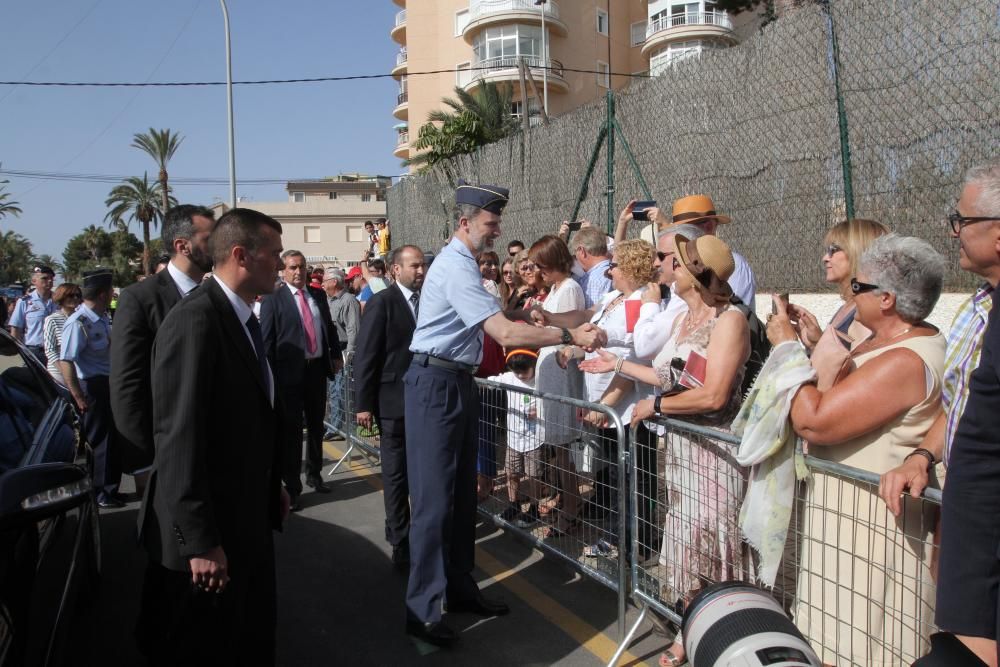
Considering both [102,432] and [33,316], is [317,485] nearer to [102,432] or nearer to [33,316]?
[102,432]

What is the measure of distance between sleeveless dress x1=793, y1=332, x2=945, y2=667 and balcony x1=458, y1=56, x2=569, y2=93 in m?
39.7

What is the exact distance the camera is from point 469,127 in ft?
89.5

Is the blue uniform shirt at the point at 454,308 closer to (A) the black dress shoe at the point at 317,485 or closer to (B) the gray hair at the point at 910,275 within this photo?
(B) the gray hair at the point at 910,275

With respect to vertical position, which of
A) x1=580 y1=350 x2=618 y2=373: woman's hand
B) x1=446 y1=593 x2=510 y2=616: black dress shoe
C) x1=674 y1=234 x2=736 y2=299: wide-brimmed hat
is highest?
x1=674 y1=234 x2=736 y2=299: wide-brimmed hat

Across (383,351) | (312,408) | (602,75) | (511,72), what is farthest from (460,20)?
(383,351)

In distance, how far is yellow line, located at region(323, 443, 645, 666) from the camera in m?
3.68

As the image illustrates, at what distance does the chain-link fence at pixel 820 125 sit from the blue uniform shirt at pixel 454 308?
370 cm

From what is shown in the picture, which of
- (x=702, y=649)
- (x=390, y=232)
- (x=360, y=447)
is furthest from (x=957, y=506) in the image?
(x=390, y=232)

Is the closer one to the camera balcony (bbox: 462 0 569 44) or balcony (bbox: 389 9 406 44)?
balcony (bbox: 462 0 569 44)

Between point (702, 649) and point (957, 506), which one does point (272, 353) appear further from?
point (957, 506)

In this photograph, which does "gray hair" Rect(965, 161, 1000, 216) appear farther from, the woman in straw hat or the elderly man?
the woman in straw hat

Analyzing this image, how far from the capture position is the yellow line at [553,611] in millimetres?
3680

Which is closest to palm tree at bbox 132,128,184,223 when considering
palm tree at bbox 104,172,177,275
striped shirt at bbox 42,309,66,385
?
palm tree at bbox 104,172,177,275

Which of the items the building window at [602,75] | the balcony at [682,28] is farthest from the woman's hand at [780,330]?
the balcony at [682,28]
